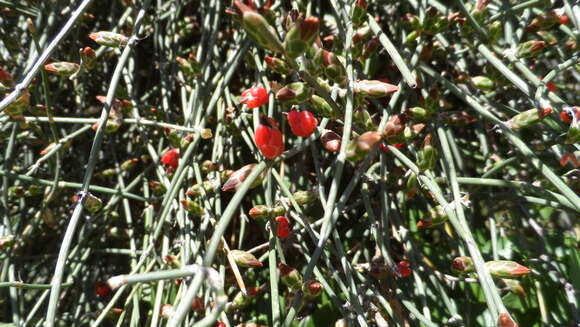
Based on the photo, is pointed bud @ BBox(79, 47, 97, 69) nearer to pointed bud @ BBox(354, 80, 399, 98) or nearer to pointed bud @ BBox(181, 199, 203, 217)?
pointed bud @ BBox(181, 199, 203, 217)

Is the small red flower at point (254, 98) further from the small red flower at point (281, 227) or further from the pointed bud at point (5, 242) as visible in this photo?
the pointed bud at point (5, 242)

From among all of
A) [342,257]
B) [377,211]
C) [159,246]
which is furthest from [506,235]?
[159,246]

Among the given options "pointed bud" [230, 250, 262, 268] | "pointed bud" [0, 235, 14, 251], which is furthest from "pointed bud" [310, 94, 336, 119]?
"pointed bud" [0, 235, 14, 251]

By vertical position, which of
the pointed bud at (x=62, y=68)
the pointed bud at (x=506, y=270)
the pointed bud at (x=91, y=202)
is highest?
the pointed bud at (x=62, y=68)

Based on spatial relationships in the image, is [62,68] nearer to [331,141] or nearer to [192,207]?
[192,207]

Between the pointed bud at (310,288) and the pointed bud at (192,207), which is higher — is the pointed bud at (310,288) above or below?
below

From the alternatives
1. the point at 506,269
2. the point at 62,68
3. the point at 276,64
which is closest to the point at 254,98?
the point at 276,64

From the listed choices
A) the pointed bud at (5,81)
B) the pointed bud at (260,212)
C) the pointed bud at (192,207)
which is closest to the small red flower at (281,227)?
the pointed bud at (260,212)

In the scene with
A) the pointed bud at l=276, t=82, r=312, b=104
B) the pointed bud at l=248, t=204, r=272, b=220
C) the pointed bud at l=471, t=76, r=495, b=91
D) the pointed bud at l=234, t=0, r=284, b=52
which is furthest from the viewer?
the pointed bud at l=471, t=76, r=495, b=91
